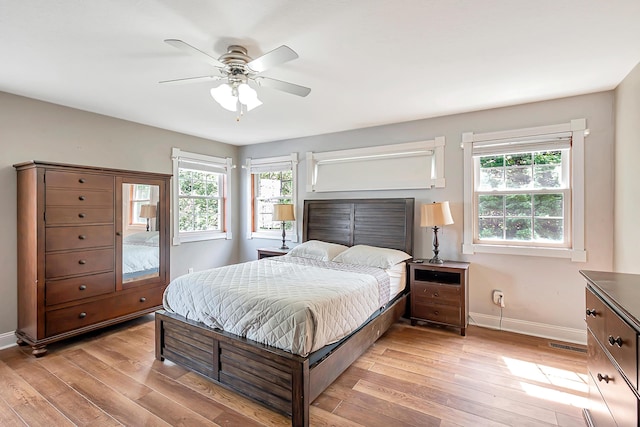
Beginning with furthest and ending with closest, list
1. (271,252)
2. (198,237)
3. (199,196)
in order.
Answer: (199,196)
(198,237)
(271,252)

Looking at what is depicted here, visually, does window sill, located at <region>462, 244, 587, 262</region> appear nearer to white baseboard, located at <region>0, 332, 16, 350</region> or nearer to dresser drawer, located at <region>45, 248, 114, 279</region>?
dresser drawer, located at <region>45, 248, 114, 279</region>

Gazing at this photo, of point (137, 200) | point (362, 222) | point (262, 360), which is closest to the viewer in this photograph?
point (262, 360)

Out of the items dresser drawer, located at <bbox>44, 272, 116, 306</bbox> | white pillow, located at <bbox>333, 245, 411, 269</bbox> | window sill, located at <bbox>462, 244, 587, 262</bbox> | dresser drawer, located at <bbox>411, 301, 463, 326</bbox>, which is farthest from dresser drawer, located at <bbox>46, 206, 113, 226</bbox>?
window sill, located at <bbox>462, 244, 587, 262</bbox>

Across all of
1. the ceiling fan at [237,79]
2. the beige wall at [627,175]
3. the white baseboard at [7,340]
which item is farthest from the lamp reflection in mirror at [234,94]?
the white baseboard at [7,340]

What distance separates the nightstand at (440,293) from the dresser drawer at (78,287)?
10.7 ft

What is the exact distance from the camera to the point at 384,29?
193 cm

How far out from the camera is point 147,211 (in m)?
3.60

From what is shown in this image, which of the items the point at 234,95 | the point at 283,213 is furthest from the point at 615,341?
the point at 283,213

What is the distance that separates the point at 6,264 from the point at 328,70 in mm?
3533

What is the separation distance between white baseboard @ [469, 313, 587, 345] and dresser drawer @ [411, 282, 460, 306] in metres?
0.52

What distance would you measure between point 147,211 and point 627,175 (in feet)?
15.5

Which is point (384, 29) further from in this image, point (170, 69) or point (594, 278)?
point (594, 278)

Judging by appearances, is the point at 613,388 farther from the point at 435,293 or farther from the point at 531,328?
the point at 531,328

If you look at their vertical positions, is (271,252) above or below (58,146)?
below
